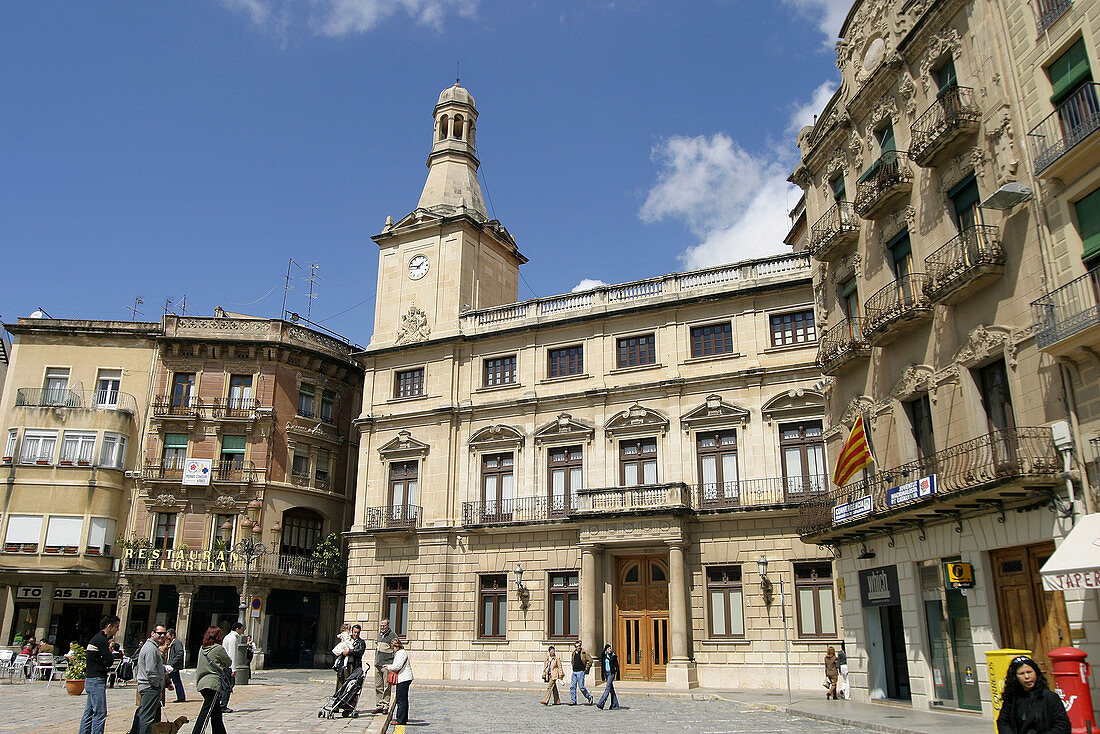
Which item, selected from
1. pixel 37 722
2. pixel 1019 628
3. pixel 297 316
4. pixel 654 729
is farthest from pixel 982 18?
pixel 297 316

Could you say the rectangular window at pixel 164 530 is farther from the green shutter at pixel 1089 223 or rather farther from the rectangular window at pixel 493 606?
the green shutter at pixel 1089 223

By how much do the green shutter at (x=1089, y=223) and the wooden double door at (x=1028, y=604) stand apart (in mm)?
5319

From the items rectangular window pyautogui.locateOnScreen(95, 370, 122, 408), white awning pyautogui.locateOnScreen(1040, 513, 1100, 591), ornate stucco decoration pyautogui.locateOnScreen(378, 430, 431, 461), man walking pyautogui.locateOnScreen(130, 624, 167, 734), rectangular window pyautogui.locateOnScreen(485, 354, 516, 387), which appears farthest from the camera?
rectangular window pyautogui.locateOnScreen(95, 370, 122, 408)

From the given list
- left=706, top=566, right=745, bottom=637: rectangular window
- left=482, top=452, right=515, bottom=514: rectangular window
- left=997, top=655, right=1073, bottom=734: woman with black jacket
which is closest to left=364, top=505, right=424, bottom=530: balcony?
left=482, top=452, right=515, bottom=514: rectangular window

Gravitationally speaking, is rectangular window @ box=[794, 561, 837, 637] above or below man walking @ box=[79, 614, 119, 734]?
above

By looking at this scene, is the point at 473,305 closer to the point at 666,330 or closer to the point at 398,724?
the point at 666,330

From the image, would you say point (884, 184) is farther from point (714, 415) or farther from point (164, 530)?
point (164, 530)

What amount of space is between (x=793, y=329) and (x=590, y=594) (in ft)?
40.3

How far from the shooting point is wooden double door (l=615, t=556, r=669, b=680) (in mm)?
29797

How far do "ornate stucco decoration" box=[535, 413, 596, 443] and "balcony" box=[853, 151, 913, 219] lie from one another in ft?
47.6

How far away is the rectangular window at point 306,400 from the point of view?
4181cm

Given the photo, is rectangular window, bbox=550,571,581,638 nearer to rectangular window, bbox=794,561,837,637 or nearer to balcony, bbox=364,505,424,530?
balcony, bbox=364,505,424,530

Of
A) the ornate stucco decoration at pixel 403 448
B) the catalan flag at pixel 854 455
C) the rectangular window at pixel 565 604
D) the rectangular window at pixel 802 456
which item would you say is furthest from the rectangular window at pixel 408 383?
the catalan flag at pixel 854 455

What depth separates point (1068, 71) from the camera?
1557cm
